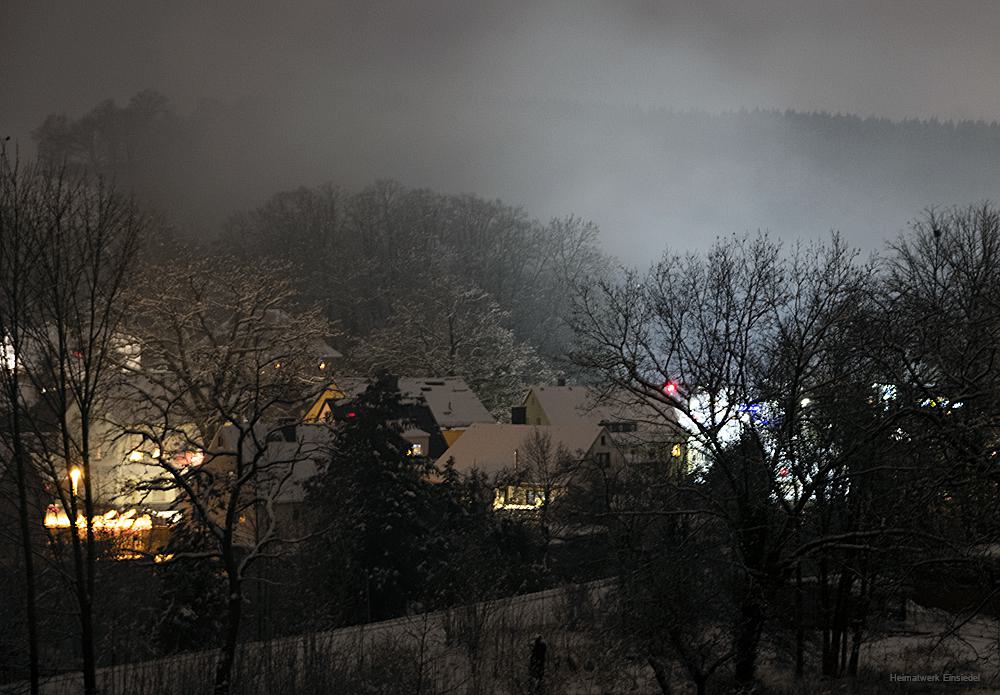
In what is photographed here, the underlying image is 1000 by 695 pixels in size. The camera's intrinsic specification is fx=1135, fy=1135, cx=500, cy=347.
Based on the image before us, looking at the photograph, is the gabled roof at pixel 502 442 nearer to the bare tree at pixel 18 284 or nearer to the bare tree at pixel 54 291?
the bare tree at pixel 54 291

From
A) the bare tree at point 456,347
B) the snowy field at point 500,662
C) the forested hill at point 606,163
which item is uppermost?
the forested hill at point 606,163

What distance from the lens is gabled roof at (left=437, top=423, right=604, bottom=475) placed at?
138 ft

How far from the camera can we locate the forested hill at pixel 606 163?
9825 cm

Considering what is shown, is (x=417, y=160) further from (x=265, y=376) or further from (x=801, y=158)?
(x=265, y=376)

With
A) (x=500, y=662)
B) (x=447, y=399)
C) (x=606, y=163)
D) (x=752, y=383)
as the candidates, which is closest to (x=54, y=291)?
(x=500, y=662)

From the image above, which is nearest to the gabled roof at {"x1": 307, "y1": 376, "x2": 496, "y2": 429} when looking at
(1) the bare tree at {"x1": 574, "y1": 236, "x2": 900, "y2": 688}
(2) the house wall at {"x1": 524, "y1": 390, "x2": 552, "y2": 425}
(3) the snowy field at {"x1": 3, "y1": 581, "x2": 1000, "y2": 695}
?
(2) the house wall at {"x1": 524, "y1": 390, "x2": 552, "y2": 425}

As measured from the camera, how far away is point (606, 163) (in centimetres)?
12469

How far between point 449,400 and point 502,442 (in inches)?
319

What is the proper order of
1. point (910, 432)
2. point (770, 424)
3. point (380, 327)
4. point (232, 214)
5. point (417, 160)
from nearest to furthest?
point (910, 432) → point (770, 424) → point (380, 327) → point (232, 214) → point (417, 160)

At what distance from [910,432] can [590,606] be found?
6.78m

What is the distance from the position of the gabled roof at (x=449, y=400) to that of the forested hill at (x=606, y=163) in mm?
37411

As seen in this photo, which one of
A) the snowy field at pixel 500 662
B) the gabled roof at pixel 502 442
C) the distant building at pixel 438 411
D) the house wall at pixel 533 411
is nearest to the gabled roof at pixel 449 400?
the distant building at pixel 438 411

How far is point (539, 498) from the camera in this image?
34312mm

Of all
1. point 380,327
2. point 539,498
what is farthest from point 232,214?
point 539,498
